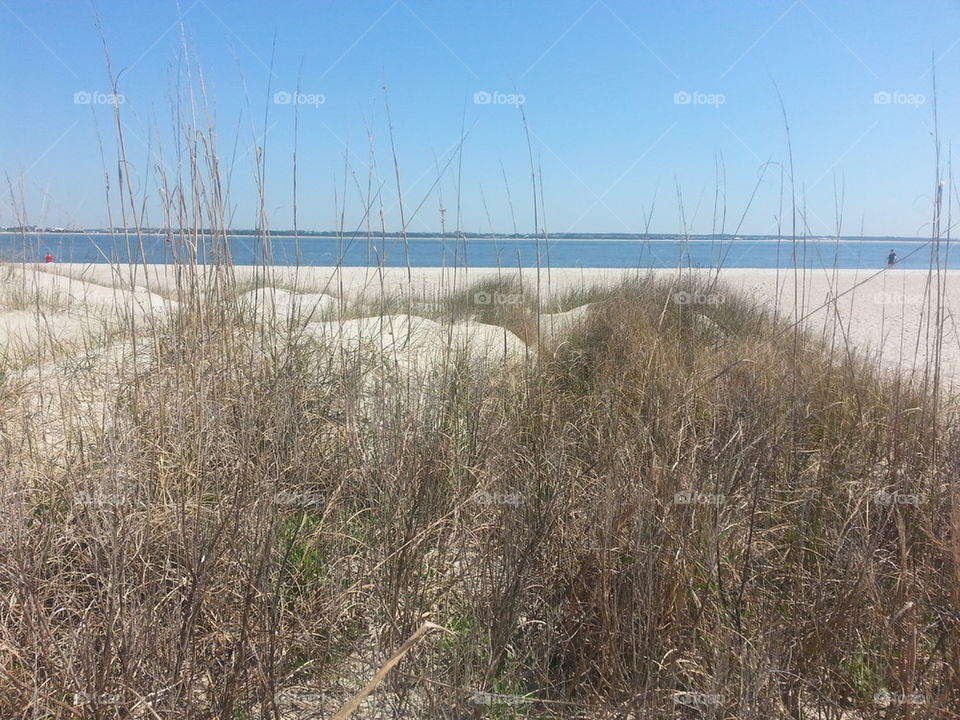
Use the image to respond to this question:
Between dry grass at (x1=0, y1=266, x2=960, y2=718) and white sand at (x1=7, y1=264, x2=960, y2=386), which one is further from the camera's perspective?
white sand at (x1=7, y1=264, x2=960, y2=386)

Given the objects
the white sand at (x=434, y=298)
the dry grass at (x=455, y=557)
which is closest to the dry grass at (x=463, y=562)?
the dry grass at (x=455, y=557)

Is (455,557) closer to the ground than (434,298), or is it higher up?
closer to the ground

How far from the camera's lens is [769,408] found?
7.67 feet

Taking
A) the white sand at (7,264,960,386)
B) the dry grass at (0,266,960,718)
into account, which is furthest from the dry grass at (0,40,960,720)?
the white sand at (7,264,960,386)

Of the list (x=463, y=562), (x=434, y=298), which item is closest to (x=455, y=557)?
(x=463, y=562)

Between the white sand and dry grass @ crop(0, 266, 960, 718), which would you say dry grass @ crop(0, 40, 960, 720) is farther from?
the white sand

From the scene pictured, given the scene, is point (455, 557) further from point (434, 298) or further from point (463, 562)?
point (434, 298)

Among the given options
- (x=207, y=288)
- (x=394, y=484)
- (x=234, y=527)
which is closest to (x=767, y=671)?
(x=394, y=484)

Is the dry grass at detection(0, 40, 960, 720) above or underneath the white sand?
underneath

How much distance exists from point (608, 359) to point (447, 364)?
101 cm

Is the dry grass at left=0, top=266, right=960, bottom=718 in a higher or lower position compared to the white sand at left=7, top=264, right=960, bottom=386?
lower

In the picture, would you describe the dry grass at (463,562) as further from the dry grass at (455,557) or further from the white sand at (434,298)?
the white sand at (434,298)

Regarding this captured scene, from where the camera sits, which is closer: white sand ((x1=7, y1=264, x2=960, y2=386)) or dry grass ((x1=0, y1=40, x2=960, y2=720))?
dry grass ((x1=0, y1=40, x2=960, y2=720))

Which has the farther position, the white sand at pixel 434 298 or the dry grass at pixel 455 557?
the white sand at pixel 434 298
